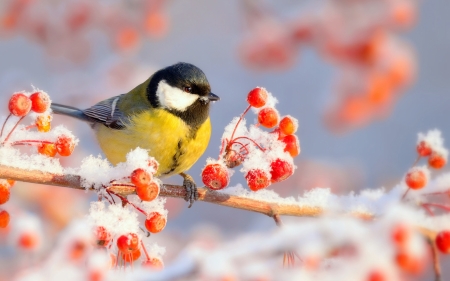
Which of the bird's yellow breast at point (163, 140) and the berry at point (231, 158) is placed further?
the bird's yellow breast at point (163, 140)

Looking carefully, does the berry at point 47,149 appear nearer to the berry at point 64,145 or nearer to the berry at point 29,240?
the berry at point 64,145

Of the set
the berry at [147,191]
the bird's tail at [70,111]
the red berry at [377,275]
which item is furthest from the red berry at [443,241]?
the bird's tail at [70,111]

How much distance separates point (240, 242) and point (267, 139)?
32cm

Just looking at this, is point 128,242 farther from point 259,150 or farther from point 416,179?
point 416,179

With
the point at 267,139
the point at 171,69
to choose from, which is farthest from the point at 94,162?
the point at 171,69

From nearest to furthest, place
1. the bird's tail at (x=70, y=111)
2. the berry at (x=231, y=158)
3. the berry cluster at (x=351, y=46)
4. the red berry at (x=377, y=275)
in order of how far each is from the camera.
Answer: the red berry at (x=377, y=275)
the berry at (x=231, y=158)
the bird's tail at (x=70, y=111)
the berry cluster at (x=351, y=46)

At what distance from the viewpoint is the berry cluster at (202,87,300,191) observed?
0.89 metres

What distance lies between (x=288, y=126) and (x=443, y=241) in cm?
30

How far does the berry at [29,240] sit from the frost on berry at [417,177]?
0.60 meters

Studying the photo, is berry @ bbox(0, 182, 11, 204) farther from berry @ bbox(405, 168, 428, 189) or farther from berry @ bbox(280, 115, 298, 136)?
berry @ bbox(405, 168, 428, 189)

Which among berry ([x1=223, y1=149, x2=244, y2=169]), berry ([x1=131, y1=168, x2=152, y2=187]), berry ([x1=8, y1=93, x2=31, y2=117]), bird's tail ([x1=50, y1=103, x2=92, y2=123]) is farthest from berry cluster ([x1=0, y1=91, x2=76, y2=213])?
bird's tail ([x1=50, y1=103, x2=92, y2=123])

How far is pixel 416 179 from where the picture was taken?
80cm

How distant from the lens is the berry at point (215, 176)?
0.89 meters

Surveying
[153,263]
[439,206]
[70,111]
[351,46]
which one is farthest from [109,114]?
[439,206]
